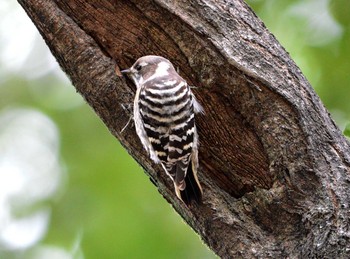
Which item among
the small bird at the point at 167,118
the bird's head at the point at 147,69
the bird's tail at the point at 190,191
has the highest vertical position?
the bird's head at the point at 147,69

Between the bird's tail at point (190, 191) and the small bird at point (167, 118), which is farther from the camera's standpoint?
the small bird at point (167, 118)

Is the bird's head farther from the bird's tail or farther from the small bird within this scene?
the bird's tail

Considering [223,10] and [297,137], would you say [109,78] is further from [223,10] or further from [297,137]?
[297,137]

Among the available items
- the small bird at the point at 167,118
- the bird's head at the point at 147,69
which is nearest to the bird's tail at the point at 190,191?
the small bird at the point at 167,118

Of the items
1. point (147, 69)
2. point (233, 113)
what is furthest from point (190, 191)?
point (147, 69)

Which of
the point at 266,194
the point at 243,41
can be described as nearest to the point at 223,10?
the point at 243,41

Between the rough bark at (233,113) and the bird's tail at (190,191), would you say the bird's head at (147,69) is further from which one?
the bird's tail at (190,191)

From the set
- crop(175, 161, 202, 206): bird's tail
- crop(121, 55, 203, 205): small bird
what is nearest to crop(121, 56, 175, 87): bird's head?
crop(121, 55, 203, 205): small bird

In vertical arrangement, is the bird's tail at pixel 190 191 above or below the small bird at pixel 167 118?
below
